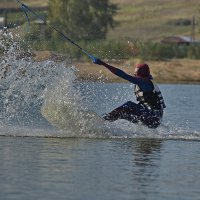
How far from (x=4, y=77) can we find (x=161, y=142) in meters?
6.07

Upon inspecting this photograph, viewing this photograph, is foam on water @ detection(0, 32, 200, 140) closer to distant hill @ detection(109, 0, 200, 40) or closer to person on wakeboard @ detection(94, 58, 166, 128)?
person on wakeboard @ detection(94, 58, 166, 128)

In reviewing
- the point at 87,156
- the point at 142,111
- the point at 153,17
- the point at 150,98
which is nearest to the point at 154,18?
the point at 153,17

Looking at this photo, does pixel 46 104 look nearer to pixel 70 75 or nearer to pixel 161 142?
pixel 70 75

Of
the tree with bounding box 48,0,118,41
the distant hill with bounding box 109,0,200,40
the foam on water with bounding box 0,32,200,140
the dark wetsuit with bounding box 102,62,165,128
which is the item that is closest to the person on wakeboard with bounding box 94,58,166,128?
the dark wetsuit with bounding box 102,62,165,128

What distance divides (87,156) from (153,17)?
113514 mm

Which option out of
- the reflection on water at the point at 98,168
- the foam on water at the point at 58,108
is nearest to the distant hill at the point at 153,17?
the foam on water at the point at 58,108

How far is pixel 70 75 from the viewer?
2222cm

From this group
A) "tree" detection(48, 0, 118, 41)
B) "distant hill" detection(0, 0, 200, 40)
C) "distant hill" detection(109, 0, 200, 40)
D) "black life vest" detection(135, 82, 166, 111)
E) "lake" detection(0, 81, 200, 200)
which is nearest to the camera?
"lake" detection(0, 81, 200, 200)

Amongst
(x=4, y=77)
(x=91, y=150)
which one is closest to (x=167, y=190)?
(x=91, y=150)

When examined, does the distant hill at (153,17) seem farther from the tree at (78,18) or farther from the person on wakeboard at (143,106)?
the person on wakeboard at (143,106)

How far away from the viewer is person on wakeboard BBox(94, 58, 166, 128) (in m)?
21.3

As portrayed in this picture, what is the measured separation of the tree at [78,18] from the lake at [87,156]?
66076 mm

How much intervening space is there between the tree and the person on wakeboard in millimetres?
69613

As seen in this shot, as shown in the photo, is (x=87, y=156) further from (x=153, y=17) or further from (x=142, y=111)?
(x=153, y=17)
